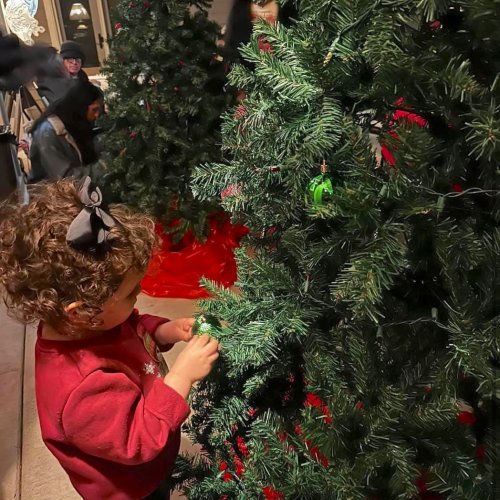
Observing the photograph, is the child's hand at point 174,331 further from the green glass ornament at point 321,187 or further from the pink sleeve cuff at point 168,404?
the green glass ornament at point 321,187

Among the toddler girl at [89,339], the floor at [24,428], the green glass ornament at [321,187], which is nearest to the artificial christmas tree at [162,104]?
the floor at [24,428]

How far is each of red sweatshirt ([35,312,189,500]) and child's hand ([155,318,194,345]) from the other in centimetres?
11

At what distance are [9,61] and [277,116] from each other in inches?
66.3

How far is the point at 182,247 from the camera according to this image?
2498 millimetres

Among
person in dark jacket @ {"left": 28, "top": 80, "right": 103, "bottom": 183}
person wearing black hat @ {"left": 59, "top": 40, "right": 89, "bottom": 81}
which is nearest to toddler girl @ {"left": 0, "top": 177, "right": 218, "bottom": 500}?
person in dark jacket @ {"left": 28, "top": 80, "right": 103, "bottom": 183}

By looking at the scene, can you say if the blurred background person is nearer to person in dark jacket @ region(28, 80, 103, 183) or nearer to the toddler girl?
person in dark jacket @ region(28, 80, 103, 183)

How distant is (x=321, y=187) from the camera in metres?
0.70

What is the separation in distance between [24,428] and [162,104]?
1.31m

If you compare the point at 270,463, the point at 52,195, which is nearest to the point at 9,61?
the point at 52,195

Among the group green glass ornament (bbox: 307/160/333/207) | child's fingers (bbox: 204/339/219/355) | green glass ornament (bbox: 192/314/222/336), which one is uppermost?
green glass ornament (bbox: 307/160/333/207)

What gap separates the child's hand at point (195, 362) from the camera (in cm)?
94

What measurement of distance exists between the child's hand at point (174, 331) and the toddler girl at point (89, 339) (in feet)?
0.50

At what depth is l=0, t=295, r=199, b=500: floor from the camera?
1.69 meters

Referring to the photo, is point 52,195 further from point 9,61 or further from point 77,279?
point 9,61
